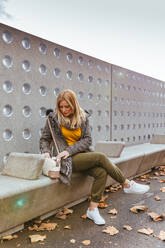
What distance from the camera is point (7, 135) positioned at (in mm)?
3219

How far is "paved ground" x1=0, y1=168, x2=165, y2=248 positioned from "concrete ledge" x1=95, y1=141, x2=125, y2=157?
0.88 metres

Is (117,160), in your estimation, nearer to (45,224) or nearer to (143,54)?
(45,224)

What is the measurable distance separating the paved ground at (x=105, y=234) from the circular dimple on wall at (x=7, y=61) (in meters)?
1.92

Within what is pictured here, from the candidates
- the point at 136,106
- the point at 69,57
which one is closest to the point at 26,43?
the point at 69,57

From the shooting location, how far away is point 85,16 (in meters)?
5.54

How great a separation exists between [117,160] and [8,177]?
1.78 meters

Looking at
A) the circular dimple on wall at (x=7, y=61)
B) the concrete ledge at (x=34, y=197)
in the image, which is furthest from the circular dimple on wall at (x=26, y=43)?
the concrete ledge at (x=34, y=197)

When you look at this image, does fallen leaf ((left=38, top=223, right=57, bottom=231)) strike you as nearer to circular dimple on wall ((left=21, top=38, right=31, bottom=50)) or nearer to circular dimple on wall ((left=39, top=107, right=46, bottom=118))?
circular dimple on wall ((left=39, top=107, right=46, bottom=118))

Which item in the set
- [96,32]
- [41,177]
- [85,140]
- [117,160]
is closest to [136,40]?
[96,32]

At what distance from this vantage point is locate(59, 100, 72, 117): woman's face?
307cm

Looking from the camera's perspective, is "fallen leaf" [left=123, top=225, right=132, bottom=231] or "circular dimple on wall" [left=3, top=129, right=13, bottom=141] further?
"circular dimple on wall" [left=3, top=129, right=13, bottom=141]

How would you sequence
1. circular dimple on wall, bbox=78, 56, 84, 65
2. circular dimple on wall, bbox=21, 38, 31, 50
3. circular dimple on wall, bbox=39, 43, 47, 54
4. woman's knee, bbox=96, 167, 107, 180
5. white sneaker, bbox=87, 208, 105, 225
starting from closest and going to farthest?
white sneaker, bbox=87, 208, 105, 225, woman's knee, bbox=96, 167, 107, 180, circular dimple on wall, bbox=21, 38, 31, 50, circular dimple on wall, bbox=39, 43, 47, 54, circular dimple on wall, bbox=78, 56, 84, 65

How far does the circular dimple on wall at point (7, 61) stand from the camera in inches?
123

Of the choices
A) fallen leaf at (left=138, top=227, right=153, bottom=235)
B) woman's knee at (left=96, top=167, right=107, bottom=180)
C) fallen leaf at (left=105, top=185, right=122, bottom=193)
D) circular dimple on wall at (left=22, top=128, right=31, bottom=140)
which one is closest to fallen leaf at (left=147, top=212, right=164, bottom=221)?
fallen leaf at (left=138, top=227, right=153, bottom=235)
